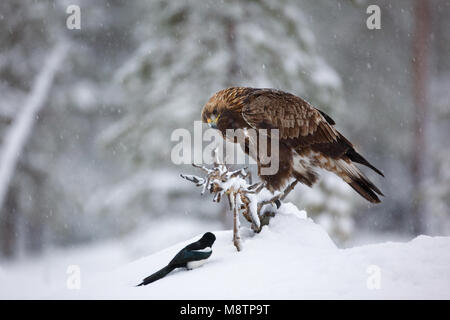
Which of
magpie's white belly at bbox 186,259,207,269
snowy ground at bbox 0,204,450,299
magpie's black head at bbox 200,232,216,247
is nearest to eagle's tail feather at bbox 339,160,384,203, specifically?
snowy ground at bbox 0,204,450,299

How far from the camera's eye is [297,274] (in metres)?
3.14

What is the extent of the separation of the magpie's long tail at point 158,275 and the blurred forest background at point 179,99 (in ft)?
15.5

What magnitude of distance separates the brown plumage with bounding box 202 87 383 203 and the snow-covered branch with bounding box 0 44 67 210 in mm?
Answer: 7920

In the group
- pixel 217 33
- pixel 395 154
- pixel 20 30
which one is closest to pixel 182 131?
pixel 217 33

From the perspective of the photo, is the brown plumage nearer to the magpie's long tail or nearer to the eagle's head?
the eagle's head

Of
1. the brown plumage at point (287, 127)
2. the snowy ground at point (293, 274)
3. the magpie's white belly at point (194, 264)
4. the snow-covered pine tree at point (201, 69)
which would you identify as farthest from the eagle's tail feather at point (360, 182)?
the snow-covered pine tree at point (201, 69)

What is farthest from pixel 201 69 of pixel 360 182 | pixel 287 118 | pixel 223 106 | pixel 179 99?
pixel 360 182

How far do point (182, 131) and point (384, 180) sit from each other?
8.08 m

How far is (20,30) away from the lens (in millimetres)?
10781

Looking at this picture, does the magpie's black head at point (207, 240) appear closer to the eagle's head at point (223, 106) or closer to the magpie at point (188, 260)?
the magpie at point (188, 260)

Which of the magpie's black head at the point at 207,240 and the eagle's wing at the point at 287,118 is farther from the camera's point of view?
the eagle's wing at the point at 287,118

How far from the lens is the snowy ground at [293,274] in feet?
9.64

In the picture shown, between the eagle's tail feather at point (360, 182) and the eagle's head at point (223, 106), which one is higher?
the eagle's head at point (223, 106)

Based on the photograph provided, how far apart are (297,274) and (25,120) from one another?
32.1 ft
